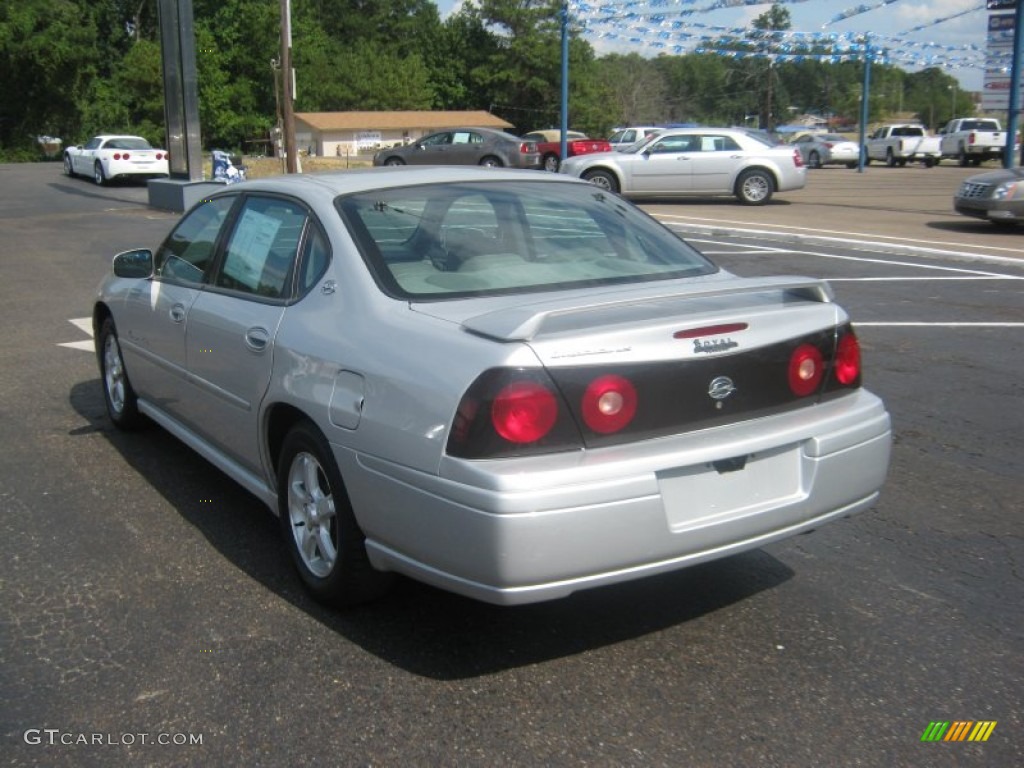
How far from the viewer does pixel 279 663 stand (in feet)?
11.3

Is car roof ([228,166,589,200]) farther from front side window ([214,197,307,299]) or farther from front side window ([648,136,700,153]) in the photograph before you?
front side window ([648,136,700,153])

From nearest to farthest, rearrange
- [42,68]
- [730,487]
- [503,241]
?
[730,487] < [503,241] < [42,68]

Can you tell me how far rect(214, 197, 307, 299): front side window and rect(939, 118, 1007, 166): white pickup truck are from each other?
145 feet

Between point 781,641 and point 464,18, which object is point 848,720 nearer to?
point 781,641

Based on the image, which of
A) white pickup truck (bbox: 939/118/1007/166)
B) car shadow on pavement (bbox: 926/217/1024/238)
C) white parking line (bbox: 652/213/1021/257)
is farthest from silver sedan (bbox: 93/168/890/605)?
white pickup truck (bbox: 939/118/1007/166)

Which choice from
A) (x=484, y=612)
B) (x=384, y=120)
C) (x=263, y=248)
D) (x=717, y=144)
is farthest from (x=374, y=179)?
(x=384, y=120)

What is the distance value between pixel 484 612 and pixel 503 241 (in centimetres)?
145

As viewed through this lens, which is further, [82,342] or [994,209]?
[994,209]

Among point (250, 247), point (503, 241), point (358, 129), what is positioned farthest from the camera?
point (358, 129)

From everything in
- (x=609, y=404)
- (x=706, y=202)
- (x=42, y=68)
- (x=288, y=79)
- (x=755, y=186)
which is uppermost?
(x=42, y=68)

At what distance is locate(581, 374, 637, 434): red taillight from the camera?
10.4ft

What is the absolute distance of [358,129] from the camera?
231 feet

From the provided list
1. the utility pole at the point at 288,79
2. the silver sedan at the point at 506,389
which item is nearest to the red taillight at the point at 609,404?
the silver sedan at the point at 506,389

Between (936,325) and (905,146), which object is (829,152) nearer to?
(905,146)
